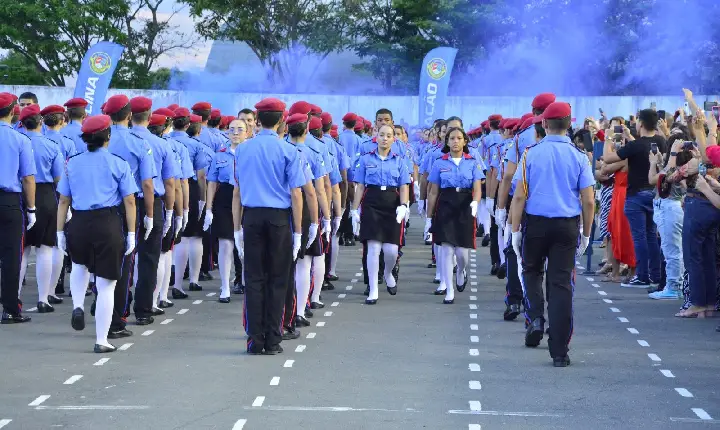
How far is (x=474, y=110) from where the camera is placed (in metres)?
37.7

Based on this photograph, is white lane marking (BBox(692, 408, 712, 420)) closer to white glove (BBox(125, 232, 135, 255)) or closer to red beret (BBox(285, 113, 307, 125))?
red beret (BBox(285, 113, 307, 125))

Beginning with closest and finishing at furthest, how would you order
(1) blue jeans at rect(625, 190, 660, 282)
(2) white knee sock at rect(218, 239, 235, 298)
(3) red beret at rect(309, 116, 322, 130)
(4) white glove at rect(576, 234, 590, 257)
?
(4) white glove at rect(576, 234, 590, 257) < (3) red beret at rect(309, 116, 322, 130) < (2) white knee sock at rect(218, 239, 235, 298) < (1) blue jeans at rect(625, 190, 660, 282)

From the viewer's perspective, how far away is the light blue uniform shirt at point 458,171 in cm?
1390

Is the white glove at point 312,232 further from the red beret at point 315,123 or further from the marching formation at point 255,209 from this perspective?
the red beret at point 315,123

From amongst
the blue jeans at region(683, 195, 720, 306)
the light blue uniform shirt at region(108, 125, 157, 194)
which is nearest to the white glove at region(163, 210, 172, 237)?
the light blue uniform shirt at region(108, 125, 157, 194)

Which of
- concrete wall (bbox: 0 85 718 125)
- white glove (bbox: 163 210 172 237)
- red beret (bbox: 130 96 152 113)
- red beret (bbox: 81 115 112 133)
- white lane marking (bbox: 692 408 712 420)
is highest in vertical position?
concrete wall (bbox: 0 85 718 125)

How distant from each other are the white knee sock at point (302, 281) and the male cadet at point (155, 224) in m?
1.35

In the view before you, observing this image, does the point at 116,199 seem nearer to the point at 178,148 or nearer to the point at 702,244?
the point at 178,148

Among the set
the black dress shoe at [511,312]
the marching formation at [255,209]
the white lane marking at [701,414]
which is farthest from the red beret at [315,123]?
the white lane marking at [701,414]

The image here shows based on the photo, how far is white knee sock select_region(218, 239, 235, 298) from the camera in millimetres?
13648

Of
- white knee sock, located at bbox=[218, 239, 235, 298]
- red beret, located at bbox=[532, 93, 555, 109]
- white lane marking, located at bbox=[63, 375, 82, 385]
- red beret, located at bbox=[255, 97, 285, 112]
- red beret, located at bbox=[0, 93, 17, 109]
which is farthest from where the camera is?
white knee sock, located at bbox=[218, 239, 235, 298]

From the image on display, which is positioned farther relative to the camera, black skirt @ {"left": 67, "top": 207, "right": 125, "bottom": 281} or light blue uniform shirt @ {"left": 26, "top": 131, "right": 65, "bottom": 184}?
light blue uniform shirt @ {"left": 26, "top": 131, "right": 65, "bottom": 184}

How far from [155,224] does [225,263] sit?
200cm

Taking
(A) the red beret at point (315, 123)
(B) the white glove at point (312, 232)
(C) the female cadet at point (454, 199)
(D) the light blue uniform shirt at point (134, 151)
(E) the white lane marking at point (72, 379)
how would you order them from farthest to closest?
1. (C) the female cadet at point (454, 199)
2. (A) the red beret at point (315, 123)
3. (D) the light blue uniform shirt at point (134, 151)
4. (B) the white glove at point (312, 232)
5. (E) the white lane marking at point (72, 379)
